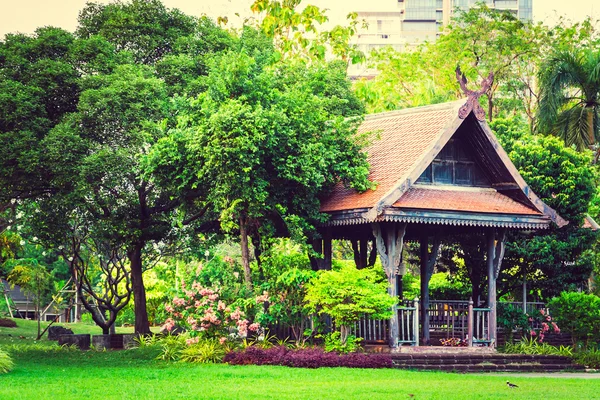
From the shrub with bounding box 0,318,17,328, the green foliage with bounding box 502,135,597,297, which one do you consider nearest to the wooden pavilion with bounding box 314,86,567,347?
the green foliage with bounding box 502,135,597,297

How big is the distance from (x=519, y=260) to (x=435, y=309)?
14.4ft

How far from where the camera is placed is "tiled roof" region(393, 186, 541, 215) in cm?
2348

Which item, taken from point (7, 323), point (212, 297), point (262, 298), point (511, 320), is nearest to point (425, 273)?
point (511, 320)

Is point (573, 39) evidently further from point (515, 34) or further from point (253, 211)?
point (253, 211)

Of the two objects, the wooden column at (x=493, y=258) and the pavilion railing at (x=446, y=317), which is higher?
the wooden column at (x=493, y=258)

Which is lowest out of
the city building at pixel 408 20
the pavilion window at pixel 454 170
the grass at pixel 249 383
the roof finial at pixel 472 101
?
the grass at pixel 249 383

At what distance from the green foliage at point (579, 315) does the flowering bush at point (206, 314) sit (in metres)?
8.49

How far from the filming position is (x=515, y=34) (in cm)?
4922

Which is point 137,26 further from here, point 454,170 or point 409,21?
point 409,21

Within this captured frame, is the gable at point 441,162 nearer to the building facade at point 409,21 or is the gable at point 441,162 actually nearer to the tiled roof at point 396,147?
the tiled roof at point 396,147

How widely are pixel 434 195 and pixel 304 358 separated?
547 centimetres

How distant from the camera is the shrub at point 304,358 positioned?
853 inches

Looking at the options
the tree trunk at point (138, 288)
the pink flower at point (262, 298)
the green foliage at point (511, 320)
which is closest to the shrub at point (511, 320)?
the green foliage at point (511, 320)

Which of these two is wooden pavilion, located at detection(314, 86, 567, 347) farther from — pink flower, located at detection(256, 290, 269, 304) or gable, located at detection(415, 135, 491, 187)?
pink flower, located at detection(256, 290, 269, 304)
